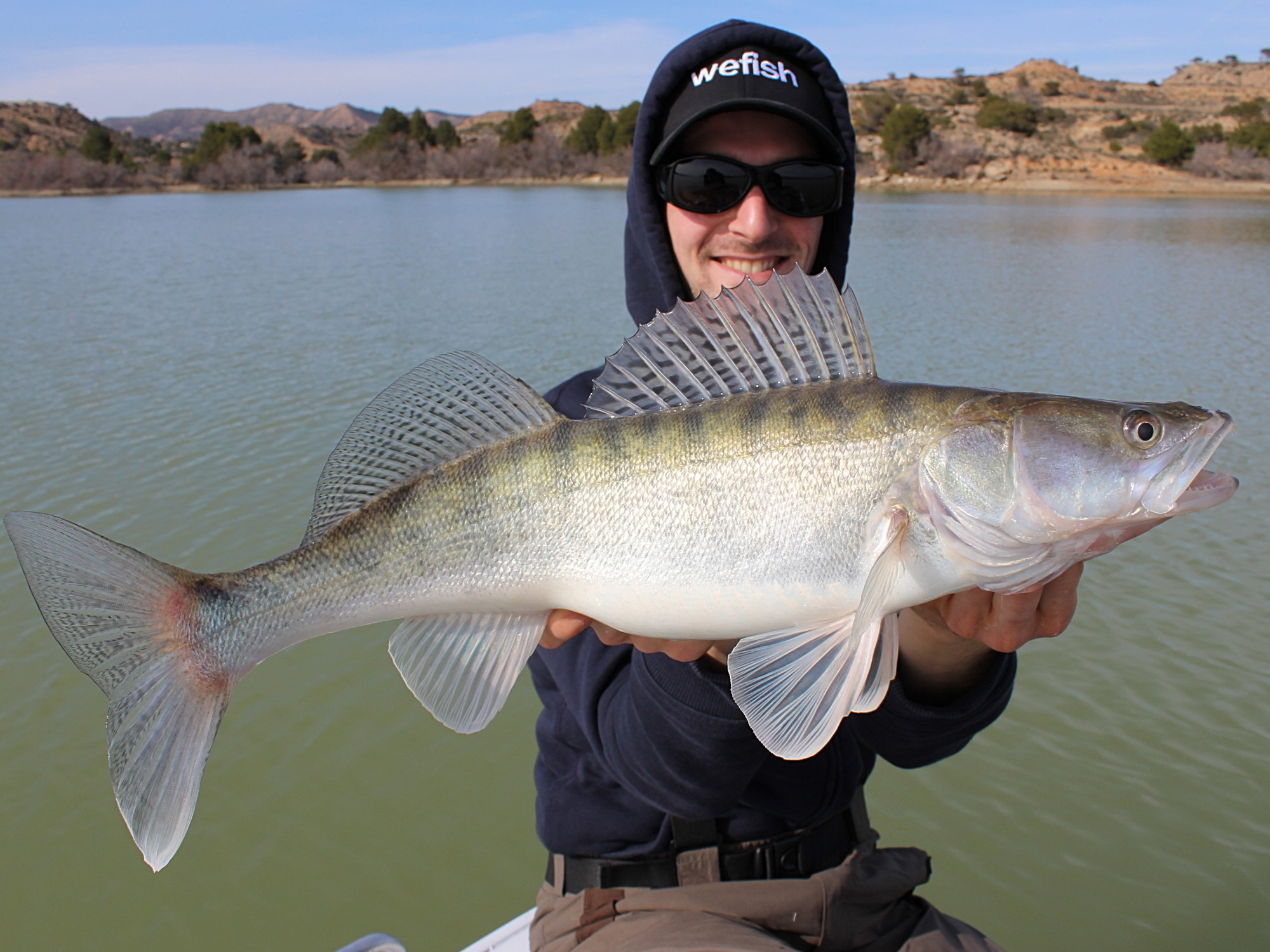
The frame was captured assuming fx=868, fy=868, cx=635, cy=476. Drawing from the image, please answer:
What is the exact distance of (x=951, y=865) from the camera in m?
4.57

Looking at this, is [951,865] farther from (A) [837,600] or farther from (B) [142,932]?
(B) [142,932]

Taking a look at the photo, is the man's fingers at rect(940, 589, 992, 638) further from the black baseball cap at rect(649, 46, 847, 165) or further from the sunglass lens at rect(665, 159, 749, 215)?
the black baseball cap at rect(649, 46, 847, 165)

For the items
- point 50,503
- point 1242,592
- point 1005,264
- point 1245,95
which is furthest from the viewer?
point 1245,95

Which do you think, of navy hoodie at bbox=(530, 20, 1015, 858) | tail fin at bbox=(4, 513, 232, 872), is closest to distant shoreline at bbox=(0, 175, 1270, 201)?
navy hoodie at bbox=(530, 20, 1015, 858)

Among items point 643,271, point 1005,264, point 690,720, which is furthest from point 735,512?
point 1005,264

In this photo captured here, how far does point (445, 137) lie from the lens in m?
87.4

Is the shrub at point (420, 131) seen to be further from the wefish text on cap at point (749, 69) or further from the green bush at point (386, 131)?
the wefish text on cap at point (749, 69)

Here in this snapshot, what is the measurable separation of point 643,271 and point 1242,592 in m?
5.67

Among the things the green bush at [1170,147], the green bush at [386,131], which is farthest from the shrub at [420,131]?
the green bush at [1170,147]

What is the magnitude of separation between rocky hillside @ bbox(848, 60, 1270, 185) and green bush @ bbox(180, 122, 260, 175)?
55.2 meters

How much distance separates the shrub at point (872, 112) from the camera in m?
75.5

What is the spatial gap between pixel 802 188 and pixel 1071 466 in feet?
6.25

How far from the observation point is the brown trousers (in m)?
2.56

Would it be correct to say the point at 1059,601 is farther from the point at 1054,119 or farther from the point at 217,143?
the point at 217,143
